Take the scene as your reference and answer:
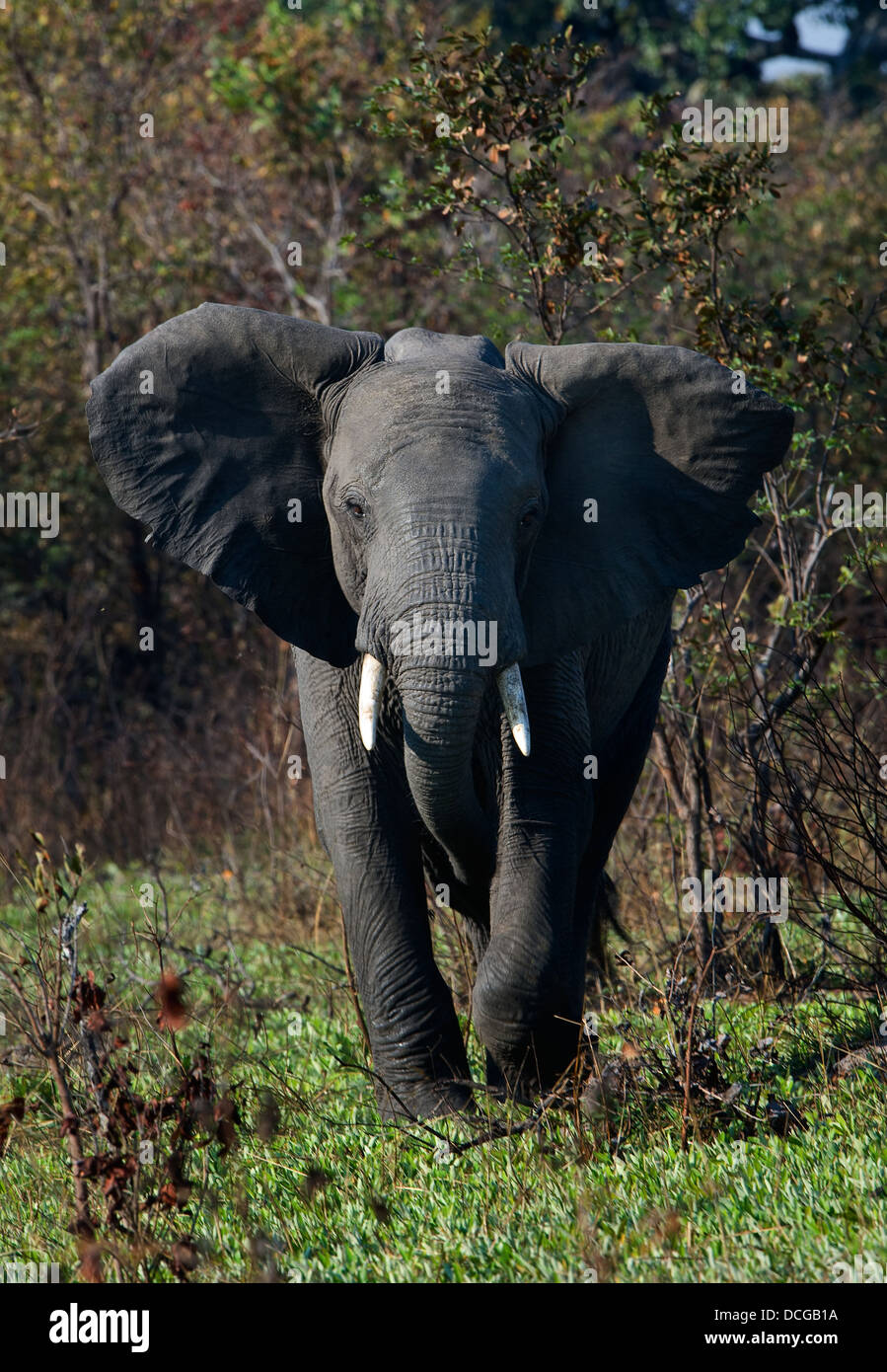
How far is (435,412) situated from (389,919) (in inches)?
65.7

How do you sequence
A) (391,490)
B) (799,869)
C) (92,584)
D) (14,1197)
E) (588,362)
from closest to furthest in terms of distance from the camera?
(391,490), (14,1197), (588,362), (799,869), (92,584)

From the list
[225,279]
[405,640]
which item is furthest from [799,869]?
[225,279]

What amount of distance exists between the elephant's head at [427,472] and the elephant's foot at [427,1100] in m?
0.72

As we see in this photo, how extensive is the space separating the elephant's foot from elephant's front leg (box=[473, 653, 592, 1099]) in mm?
169

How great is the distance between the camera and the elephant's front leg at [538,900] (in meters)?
5.23

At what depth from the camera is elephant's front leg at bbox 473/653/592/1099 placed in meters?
5.23

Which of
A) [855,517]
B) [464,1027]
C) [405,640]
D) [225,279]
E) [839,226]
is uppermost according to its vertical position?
[839,226]

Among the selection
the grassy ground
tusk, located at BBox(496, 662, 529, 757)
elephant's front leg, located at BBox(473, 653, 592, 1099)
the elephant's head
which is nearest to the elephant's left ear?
the elephant's head

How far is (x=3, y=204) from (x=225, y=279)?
6.39ft

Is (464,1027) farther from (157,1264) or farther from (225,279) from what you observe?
(225,279)

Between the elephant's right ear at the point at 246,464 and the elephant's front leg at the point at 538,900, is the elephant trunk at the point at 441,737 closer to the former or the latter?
the elephant's front leg at the point at 538,900

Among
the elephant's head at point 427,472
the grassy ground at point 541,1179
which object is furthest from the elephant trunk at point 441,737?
the grassy ground at point 541,1179

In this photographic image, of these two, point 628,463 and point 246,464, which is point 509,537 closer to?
point 628,463
